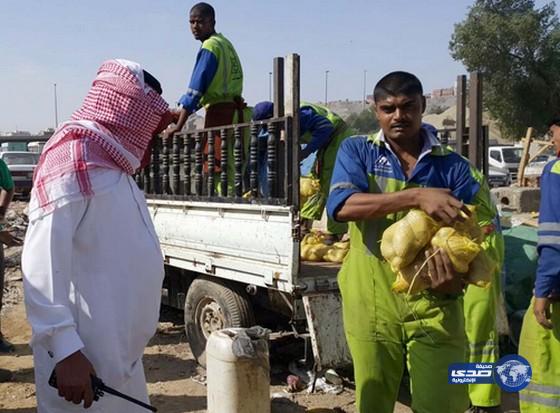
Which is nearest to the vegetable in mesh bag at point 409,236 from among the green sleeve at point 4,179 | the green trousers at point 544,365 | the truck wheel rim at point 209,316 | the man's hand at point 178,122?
the green trousers at point 544,365

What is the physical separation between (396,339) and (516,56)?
29.9 meters

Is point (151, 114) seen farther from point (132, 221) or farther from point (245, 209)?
point (245, 209)

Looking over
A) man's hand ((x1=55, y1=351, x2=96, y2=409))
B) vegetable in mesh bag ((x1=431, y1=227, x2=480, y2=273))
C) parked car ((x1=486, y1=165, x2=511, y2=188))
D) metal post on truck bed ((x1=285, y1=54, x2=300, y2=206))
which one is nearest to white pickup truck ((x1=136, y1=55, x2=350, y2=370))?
metal post on truck bed ((x1=285, y1=54, x2=300, y2=206))

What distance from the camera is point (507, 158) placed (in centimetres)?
2305

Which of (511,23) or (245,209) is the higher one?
(511,23)

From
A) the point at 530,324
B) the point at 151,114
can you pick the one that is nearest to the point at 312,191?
the point at 530,324

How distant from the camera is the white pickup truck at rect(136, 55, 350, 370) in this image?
4102 mm

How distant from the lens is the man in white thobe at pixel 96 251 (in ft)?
6.48

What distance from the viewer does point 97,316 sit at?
6.96 ft

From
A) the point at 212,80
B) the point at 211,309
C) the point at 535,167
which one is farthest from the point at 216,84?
the point at 535,167

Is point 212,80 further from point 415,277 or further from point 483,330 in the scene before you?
point 415,277

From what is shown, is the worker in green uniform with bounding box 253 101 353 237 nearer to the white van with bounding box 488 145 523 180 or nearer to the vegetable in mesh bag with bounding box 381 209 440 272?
the vegetable in mesh bag with bounding box 381 209 440 272

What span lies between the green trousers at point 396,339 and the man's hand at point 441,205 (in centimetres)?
40

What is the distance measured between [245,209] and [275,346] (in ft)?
4.76
